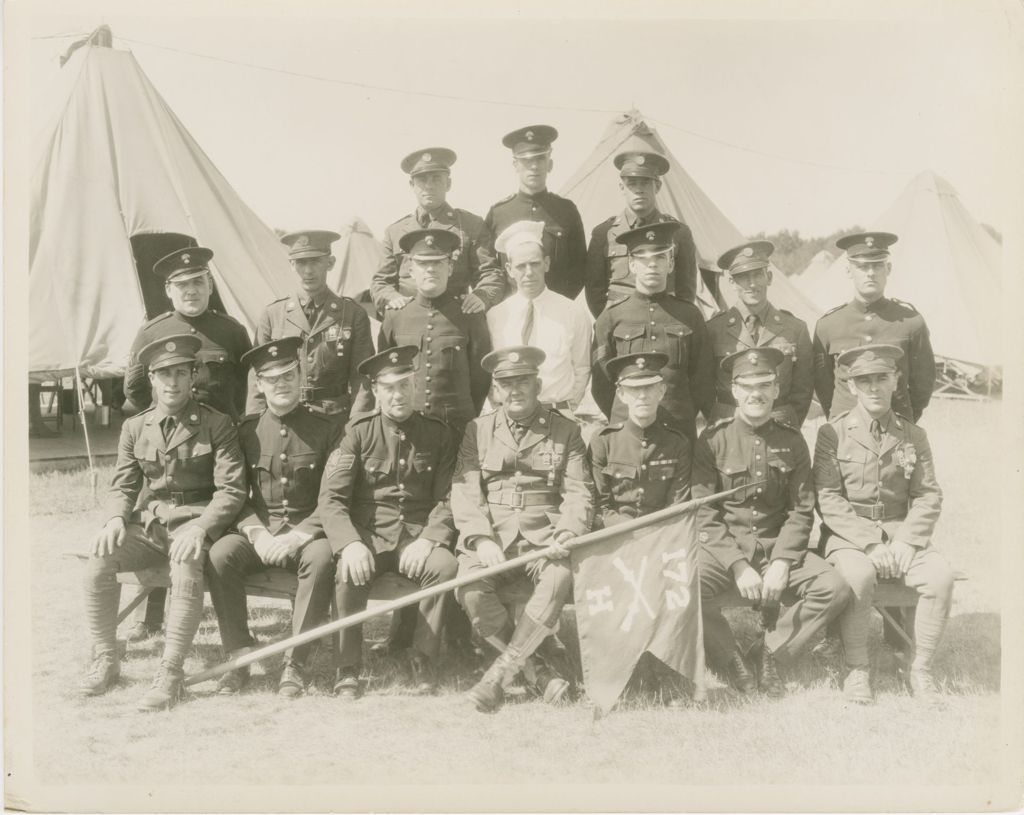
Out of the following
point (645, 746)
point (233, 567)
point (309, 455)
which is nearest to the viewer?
point (645, 746)

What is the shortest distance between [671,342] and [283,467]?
204cm

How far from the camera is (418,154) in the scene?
5199 mm

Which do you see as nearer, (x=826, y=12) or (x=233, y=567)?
(x=233, y=567)

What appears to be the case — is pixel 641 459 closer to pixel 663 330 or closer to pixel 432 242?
pixel 663 330

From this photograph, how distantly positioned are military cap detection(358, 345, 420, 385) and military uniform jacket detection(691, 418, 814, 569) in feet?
4.82

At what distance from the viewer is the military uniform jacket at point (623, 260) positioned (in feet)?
17.0

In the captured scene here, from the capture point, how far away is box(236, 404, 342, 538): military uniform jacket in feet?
15.1

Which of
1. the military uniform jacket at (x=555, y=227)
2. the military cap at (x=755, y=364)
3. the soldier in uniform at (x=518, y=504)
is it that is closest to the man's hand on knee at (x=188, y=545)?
the soldier in uniform at (x=518, y=504)

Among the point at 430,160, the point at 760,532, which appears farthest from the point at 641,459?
the point at 430,160

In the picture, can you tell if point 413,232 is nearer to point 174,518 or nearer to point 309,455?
point 309,455

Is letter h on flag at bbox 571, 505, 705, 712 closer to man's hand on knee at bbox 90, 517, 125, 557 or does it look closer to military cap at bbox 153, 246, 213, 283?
man's hand on knee at bbox 90, 517, 125, 557

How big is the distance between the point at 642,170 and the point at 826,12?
117cm

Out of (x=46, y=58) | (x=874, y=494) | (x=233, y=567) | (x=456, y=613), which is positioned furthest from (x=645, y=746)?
(x=46, y=58)

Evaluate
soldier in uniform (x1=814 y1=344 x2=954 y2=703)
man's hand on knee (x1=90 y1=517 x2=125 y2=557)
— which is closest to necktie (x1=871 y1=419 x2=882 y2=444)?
soldier in uniform (x1=814 y1=344 x2=954 y2=703)
